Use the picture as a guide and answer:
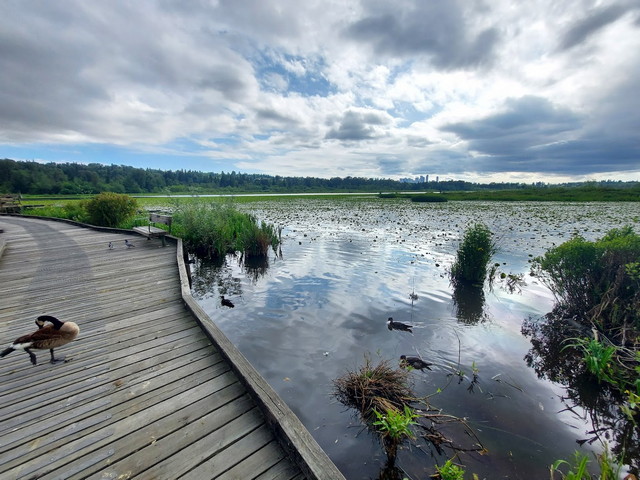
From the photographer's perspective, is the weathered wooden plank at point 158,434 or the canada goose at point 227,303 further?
the canada goose at point 227,303

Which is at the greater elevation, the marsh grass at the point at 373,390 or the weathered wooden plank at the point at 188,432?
the weathered wooden plank at the point at 188,432

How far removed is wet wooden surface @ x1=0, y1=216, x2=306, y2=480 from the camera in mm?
2391

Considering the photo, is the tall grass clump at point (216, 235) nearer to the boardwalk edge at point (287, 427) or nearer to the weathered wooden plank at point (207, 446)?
the boardwalk edge at point (287, 427)

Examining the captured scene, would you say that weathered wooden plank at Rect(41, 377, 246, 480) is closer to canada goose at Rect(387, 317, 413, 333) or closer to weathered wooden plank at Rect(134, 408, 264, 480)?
weathered wooden plank at Rect(134, 408, 264, 480)

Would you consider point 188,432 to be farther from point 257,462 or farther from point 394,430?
point 394,430

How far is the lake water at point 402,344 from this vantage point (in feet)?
11.8

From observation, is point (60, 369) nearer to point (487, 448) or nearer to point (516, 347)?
point (487, 448)

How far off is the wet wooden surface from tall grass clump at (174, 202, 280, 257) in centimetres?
689

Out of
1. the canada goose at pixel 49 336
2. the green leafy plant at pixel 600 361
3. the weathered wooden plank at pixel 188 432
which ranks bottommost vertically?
the green leafy plant at pixel 600 361

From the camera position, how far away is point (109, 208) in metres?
15.1

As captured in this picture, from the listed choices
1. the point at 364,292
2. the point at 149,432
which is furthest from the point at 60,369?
the point at 364,292

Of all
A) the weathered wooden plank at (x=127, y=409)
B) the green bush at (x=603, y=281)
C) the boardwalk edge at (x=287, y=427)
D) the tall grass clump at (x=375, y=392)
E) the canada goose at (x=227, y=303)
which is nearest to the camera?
the boardwalk edge at (x=287, y=427)

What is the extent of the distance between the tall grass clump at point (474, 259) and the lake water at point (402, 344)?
0.49m

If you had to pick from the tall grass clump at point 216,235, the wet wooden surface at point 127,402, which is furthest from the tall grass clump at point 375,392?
the tall grass clump at point 216,235
